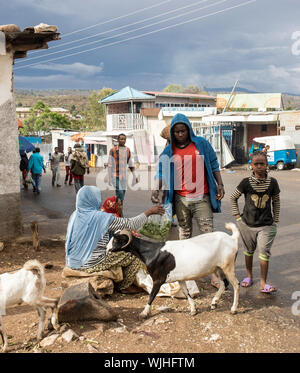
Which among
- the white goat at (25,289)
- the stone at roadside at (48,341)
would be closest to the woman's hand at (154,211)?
the white goat at (25,289)

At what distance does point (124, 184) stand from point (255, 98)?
25406 mm

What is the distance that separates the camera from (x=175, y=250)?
3934 millimetres

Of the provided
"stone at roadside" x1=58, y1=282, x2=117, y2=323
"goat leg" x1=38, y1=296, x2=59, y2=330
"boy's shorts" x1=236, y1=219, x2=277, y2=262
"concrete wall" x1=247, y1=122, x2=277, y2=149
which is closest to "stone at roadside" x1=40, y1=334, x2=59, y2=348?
"goat leg" x1=38, y1=296, x2=59, y2=330

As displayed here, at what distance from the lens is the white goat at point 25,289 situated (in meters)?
3.40

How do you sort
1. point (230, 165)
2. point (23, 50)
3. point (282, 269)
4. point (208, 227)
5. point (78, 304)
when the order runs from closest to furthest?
point (78, 304) < point (208, 227) < point (282, 269) < point (23, 50) < point (230, 165)

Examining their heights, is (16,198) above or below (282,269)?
above

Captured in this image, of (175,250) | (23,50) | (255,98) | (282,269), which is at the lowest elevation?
(282,269)

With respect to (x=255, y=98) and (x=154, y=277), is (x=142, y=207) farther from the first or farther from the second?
(x=255, y=98)

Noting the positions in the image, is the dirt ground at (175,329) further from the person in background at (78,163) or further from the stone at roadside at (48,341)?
the person in background at (78,163)

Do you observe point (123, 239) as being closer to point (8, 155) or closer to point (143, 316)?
point (143, 316)

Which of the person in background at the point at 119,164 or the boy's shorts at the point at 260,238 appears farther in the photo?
the person in background at the point at 119,164

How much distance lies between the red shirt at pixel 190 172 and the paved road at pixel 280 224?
1.35 metres

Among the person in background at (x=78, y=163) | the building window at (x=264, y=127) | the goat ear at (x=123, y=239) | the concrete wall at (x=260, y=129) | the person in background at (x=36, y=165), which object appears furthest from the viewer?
the building window at (x=264, y=127)
